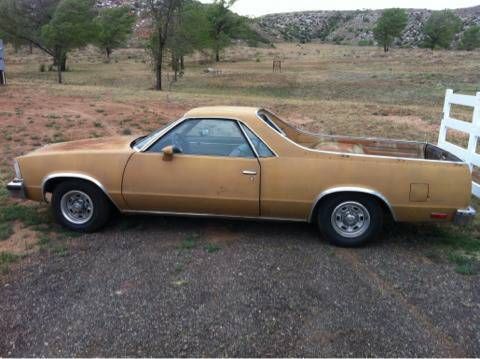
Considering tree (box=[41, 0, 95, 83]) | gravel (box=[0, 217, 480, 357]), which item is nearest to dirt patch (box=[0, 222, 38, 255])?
gravel (box=[0, 217, 480, 357])

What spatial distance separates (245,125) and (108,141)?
1697 millimetres

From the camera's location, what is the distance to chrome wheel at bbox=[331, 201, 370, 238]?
Result: 497 centimetres

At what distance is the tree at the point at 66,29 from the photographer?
109 feet

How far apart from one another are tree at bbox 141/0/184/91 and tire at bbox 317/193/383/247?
24086mm

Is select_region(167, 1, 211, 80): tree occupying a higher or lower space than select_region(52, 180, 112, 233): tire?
higher

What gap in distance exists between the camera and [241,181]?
4988 millimetres

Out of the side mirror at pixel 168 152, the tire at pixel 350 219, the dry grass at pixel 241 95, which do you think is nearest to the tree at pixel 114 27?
the dry grass at pixel 241 95

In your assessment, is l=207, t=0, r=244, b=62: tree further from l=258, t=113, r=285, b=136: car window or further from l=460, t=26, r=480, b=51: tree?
l=258, t=113, r=285, b=136: car window

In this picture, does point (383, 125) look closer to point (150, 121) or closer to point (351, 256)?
point (150, 121)

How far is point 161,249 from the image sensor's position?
16.2ft

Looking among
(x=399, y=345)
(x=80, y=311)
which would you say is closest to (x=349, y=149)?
(x=399, y=345)

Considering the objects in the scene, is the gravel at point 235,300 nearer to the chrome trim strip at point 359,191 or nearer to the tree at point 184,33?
the chrome trim strip at point 359,191

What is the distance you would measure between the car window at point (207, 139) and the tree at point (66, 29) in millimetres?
29351

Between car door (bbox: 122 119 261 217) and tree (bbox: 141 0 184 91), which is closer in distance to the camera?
car door (bbox: 122 119 261 217)
